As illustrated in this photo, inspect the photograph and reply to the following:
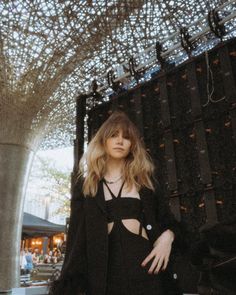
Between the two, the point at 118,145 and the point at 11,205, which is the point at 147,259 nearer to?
the point at 118,145

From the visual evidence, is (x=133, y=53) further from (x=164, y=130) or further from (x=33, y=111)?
(x=33, y=111)

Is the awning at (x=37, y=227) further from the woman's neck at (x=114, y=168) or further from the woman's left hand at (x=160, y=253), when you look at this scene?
the woman's left hand at (x=160, y=253)

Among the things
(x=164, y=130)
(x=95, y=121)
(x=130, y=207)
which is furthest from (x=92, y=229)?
(x=95, y=121)

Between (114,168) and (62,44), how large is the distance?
364 centimetres

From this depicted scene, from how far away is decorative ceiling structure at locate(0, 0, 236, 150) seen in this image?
4.02 m

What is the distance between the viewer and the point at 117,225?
1.28m

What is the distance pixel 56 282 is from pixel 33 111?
4.91m

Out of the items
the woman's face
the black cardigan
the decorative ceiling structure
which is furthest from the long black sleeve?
the decorative ceiling structure

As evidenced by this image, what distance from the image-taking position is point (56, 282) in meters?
1.21

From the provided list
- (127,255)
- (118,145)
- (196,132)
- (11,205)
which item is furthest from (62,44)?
(127,255)

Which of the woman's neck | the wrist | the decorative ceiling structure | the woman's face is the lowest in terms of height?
the wrist

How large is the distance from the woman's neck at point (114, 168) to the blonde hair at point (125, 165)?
2cm

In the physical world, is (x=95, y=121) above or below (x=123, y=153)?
above

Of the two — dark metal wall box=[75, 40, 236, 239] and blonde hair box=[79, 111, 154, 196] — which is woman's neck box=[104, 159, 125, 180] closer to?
blonde hair box=[79, 111, 154, 196]
